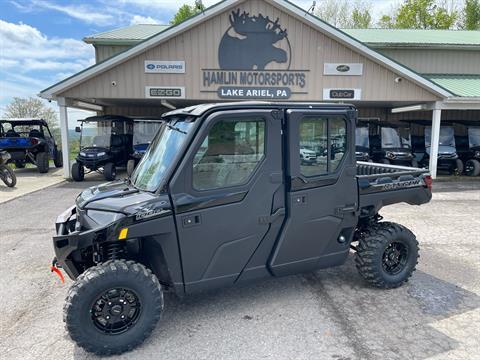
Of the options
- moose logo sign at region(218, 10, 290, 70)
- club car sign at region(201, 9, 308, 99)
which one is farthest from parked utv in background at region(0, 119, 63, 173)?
moose logo sign at region(218, 10, 290, 70)

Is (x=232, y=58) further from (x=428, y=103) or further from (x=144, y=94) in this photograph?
(x=428, y=103)

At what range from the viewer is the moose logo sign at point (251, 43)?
12055 mm

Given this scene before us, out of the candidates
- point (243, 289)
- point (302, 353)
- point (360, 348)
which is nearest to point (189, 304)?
point (243, 289)

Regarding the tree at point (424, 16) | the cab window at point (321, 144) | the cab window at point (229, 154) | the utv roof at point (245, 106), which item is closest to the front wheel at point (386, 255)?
the cab window at point (321, 144)

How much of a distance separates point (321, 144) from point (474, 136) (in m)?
14.5

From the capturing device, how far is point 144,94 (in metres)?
12.2

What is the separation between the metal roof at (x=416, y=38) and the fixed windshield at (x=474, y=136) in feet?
17.8

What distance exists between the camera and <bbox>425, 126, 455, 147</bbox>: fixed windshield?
14.4 m

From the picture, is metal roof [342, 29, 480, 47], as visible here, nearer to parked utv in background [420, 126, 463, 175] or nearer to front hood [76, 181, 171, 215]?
parked utv in background [420, 126, 463, 175]

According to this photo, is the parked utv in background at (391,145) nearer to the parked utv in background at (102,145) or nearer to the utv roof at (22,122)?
the parked utv in background at (102,145)

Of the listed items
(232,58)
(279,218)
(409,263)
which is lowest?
(409,263)

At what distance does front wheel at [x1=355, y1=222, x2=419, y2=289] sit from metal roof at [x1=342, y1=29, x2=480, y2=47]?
1624 centimetres

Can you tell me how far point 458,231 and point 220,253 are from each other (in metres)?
5.35

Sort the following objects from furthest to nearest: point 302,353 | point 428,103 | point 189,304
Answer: point 428,103
point 189,304
point 302,353
